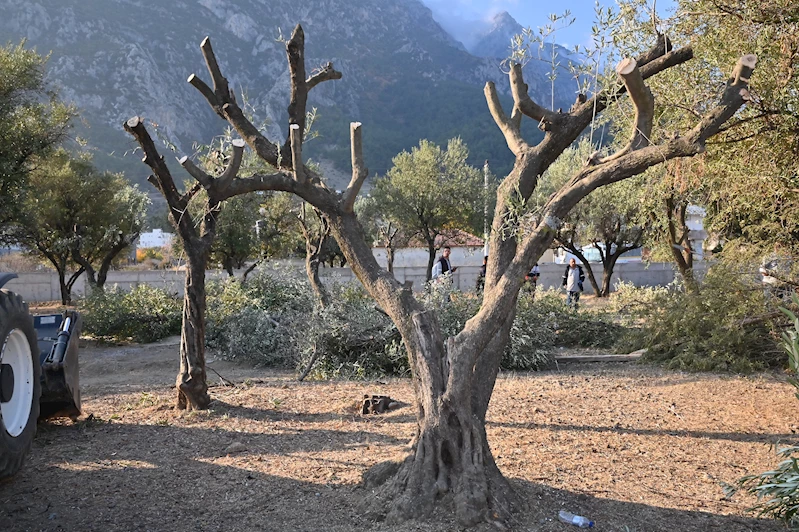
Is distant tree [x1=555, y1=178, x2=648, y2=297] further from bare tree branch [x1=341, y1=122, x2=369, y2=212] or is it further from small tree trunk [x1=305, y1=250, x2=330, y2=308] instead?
bare tree branch [x1=341, y1=122, x2=369, y2=212]

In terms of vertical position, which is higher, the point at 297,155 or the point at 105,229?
the point at 105,229

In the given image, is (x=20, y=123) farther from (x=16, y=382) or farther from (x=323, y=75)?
(x=16, y=382)

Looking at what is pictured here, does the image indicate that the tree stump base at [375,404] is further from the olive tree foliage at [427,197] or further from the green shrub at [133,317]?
the olive tree foliage at [427,197]

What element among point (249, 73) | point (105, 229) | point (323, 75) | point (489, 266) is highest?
point (249, 73)

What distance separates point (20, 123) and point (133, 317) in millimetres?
4871

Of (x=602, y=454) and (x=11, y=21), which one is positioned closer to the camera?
(x=602, y=454)

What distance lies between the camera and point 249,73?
103938mm

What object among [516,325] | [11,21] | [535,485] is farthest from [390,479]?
[11,21]

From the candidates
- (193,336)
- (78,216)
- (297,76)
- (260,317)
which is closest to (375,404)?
(193,336)

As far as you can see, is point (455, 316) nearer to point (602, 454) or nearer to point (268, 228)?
point (602, 454)

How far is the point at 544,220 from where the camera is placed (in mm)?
4098

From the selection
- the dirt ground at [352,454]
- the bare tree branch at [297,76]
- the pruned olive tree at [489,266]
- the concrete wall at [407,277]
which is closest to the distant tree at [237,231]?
the concrete wall at [407,277]

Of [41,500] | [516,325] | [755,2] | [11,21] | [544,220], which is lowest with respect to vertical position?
[41,500]

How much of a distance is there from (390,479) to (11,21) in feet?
347
